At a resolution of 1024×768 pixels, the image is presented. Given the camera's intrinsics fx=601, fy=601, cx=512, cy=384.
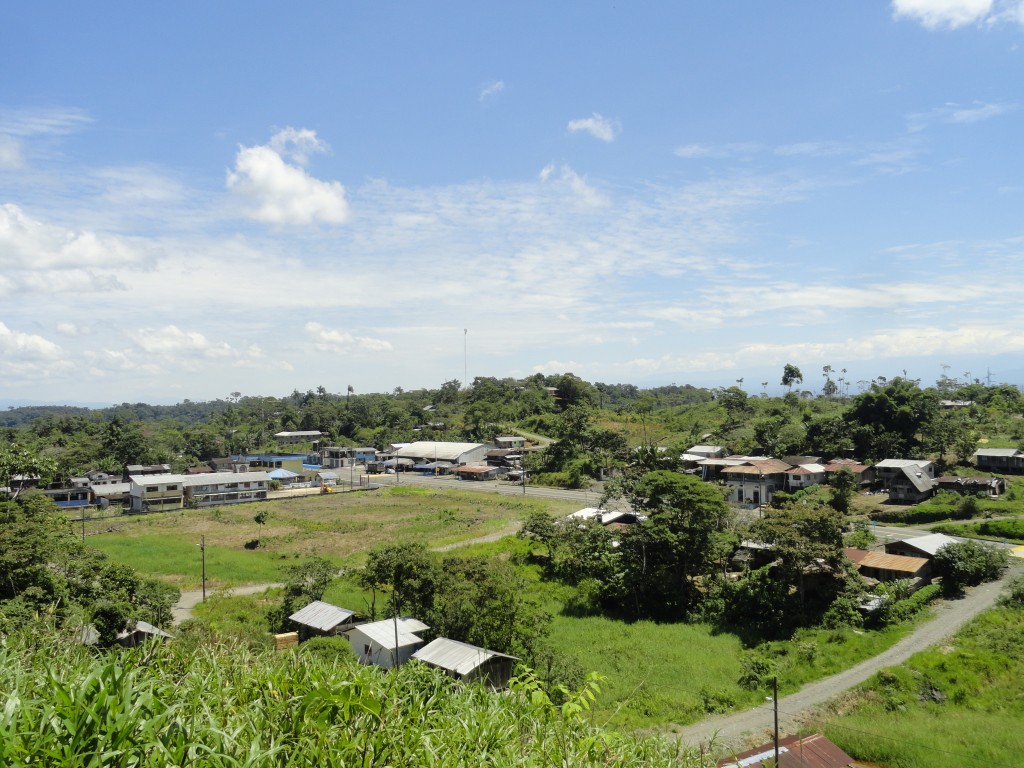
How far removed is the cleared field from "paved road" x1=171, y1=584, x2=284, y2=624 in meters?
0.84

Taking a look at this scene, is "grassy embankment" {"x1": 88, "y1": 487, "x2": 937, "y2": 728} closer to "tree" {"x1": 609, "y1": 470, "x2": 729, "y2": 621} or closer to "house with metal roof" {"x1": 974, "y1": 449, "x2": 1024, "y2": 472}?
"tree" {"x1": 609, "y1": 470, "x2": 729, "y2": 621}

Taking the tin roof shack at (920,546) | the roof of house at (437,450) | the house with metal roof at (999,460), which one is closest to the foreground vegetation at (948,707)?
the tin roof shack at (920,546)

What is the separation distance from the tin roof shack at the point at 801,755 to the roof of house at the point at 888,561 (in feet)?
43.8

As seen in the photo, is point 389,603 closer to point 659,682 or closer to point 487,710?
point 659,682

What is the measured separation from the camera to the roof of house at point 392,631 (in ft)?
55.6

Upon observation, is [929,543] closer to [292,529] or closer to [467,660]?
[467,660]

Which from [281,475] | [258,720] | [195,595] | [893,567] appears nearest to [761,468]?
[893,567]

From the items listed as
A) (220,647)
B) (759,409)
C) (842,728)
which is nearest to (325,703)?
(220,647)

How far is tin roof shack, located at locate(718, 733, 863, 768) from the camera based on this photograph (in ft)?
38.4

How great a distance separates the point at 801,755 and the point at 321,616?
14.2 m

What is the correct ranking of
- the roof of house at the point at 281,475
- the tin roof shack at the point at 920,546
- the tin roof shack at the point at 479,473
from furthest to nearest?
the tin roof shack at the point at 479,473 → the roof of house at the point at 281,475 → the tin roof shack at the point at 920,546

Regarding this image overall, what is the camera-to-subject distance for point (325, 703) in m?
5.25

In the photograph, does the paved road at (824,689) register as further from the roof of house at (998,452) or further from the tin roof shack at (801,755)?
the roof of house at (998,452)

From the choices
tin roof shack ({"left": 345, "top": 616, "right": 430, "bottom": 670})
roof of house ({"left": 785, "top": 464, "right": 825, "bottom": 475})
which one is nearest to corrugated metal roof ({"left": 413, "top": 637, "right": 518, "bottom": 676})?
tin roof shack ({"left": 345, "top": 616, "right": 430, "bottom": 670})
